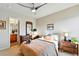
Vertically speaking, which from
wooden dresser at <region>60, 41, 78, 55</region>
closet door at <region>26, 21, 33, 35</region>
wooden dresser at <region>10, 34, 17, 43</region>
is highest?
closet door at <region>26, 21, 33, 35</region>

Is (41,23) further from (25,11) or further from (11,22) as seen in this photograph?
(11,22)

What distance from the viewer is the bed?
150 cm

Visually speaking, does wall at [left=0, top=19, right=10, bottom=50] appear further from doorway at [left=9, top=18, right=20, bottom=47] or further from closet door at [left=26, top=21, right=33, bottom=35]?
closet door at [left=26, top=21, right=33, bottom=35]

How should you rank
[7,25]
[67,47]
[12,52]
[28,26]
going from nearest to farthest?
[12,52] → [7,25] → [28,26] → [67,47]

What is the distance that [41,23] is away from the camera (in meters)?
1.90

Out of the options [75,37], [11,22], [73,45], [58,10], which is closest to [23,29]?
[11,22]

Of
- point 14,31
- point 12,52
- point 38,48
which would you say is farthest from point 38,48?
point 14,31

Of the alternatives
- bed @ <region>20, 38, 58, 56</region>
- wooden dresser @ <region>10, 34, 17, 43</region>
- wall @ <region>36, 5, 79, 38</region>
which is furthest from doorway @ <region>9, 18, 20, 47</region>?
wall @ <region>36, 5, 79, 38</region>

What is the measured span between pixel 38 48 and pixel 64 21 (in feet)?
2.62

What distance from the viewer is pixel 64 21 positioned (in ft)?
5.96

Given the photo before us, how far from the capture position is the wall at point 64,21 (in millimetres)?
1812

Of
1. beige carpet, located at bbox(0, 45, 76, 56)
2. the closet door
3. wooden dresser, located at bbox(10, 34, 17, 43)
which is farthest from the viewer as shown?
the closet door

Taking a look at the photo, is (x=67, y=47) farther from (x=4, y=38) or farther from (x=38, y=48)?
(x=4, y=38)

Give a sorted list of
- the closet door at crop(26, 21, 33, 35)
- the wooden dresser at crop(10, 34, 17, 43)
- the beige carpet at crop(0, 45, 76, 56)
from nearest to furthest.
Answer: the beige carpet at crop(0, 45, 76, 56)
the wooden dresser at crop(10, 34, 17, 43)
the closet door at crop(26, 21, 33, 35)
